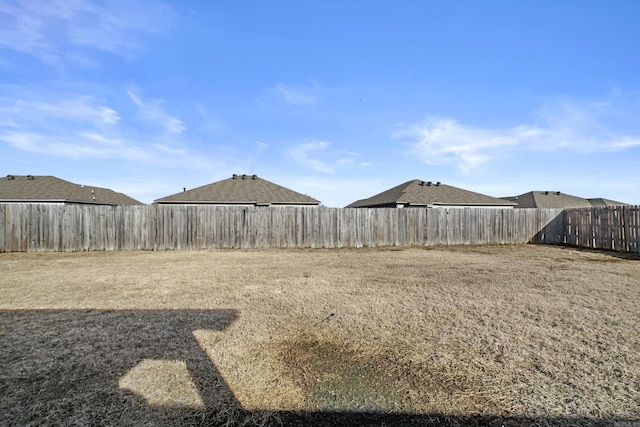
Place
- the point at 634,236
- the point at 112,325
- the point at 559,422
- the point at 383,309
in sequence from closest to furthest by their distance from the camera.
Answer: the point at 559,422 → the point at 112,325 → the point at 383,309 → the point at 634,236

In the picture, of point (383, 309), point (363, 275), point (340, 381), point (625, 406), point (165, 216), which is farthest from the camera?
point (165, 216)

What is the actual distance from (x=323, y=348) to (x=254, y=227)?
11617 mm

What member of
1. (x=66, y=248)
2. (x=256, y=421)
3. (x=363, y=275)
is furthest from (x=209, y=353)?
(x=66, y=248)

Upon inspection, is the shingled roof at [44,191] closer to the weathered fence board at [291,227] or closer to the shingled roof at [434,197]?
the weathered fence board at [291,227]

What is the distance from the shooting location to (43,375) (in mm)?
2914

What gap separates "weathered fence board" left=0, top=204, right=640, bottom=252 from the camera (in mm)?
13164

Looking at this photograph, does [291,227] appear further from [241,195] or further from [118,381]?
[118,381]

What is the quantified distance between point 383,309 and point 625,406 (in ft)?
9.38

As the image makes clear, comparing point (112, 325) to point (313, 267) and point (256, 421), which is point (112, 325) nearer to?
point (256, 421)

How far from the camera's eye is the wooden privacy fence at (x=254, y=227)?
13.2 metres

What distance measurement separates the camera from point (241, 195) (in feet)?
73.9

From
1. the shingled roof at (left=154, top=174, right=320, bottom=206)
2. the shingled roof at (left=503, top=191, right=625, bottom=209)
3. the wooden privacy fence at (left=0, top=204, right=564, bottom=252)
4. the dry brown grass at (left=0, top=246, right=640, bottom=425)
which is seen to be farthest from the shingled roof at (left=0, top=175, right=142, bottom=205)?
the shingled roof at (left=503, top=191, right=625, bottom=209)

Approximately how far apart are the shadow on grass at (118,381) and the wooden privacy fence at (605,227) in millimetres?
14604

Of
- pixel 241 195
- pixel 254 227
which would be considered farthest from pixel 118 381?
pixel 241 195
